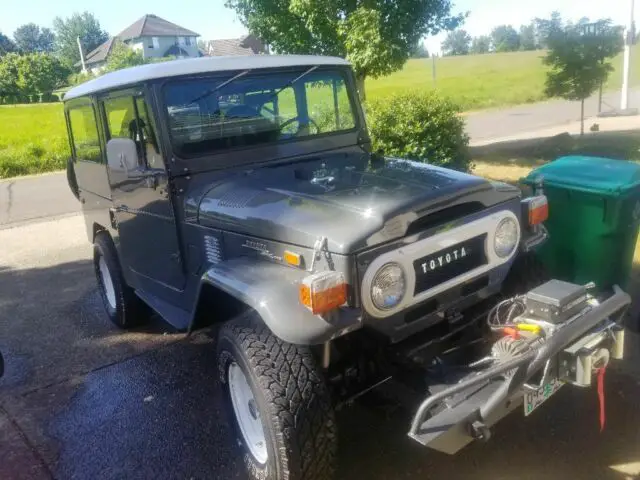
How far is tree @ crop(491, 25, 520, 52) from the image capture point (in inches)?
3632

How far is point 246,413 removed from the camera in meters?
2.99

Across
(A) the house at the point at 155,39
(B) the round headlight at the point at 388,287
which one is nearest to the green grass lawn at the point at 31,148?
(B) the round headlight at the point at 388,287

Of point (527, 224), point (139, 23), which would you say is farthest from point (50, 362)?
point (139, 23)

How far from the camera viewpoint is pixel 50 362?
455 centimetres

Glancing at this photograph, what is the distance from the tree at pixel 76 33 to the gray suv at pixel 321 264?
332ft

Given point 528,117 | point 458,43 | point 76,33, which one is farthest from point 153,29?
point 528,117

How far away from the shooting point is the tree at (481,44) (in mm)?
96812

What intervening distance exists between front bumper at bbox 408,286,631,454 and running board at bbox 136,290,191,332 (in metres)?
1.76

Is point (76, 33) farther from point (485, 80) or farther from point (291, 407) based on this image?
point (291, 407)

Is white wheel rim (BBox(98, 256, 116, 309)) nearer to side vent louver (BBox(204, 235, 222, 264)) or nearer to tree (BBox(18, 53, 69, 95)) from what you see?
side vent louver (BBox(204, 235, 222, 264))

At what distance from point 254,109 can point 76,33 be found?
107482mm

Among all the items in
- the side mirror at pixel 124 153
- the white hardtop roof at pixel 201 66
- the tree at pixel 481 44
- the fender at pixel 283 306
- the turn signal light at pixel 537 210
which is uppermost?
the tree at pixel 481 44

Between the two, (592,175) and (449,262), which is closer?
(449,262)

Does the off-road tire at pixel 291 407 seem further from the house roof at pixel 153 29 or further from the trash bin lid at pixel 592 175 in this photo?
the house roof at pixel 153 29
